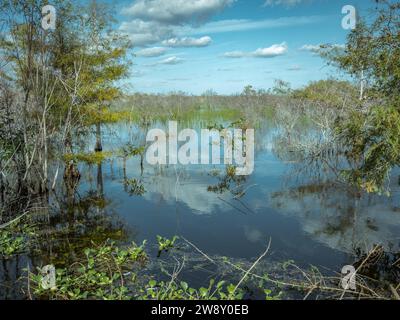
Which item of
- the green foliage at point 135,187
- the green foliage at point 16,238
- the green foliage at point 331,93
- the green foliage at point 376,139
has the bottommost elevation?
the green foliage at point 16,238

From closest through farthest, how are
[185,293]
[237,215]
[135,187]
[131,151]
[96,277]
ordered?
[185,293] < [96,277] < [237,215] < [135,187] < [131,151]

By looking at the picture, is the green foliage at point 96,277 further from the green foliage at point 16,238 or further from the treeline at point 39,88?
the treeline at point 39,88

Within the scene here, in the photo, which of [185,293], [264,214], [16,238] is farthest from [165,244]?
[264,214]

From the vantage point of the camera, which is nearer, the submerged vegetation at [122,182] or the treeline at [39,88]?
the submerged vegetation at [122,182]

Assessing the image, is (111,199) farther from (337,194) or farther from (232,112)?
(232,112)

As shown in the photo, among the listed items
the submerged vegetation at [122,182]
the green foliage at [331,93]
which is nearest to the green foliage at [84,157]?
the submerged vegetation at [122,182]

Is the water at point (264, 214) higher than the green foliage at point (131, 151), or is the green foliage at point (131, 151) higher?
the green foliage at point (131, 151)

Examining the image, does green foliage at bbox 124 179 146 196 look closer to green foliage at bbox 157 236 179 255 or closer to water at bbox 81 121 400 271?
water at bbox 81 121 400 271

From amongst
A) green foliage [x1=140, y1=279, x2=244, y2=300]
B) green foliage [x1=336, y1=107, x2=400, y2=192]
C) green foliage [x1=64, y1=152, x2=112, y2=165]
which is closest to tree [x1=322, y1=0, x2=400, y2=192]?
green foliage [x1=336, y1=107, x2=400, y2=192]

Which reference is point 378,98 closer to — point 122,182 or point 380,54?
point 380,54

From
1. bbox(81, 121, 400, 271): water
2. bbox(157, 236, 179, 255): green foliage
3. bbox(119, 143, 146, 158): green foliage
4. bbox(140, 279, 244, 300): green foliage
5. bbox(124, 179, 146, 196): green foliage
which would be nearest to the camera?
bbox(140, 279, 244, 300): green foliage

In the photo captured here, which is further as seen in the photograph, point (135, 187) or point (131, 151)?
point (131, 151)
